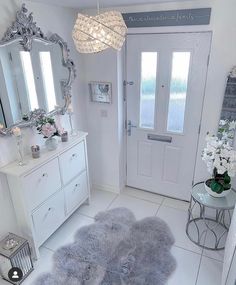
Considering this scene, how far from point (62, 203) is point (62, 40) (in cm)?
188

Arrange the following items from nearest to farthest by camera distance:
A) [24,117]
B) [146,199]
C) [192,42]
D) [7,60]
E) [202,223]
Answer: [7,60] < [24,117] < [192,42] < [202,223] < [146,199]

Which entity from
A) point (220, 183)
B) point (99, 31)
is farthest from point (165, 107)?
point (99, 31)

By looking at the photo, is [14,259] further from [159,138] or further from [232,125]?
[232,125]

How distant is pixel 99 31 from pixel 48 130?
1395 millimetres

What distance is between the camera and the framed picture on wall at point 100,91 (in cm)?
308

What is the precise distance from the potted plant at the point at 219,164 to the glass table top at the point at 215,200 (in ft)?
0.17

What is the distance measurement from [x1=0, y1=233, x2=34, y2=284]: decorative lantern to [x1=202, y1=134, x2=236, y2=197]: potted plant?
198cm

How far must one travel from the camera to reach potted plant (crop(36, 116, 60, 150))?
2.47m

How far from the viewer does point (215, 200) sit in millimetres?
2479

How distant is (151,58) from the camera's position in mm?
2885

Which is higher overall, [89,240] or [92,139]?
[92,139]

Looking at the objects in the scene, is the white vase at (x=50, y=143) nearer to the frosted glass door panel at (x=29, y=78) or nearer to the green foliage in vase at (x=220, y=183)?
the frosted glass door panel at (x=29, y=78)

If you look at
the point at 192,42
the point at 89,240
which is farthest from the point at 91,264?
the point at 192,42

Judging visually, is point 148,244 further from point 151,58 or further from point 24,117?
point 151,58
